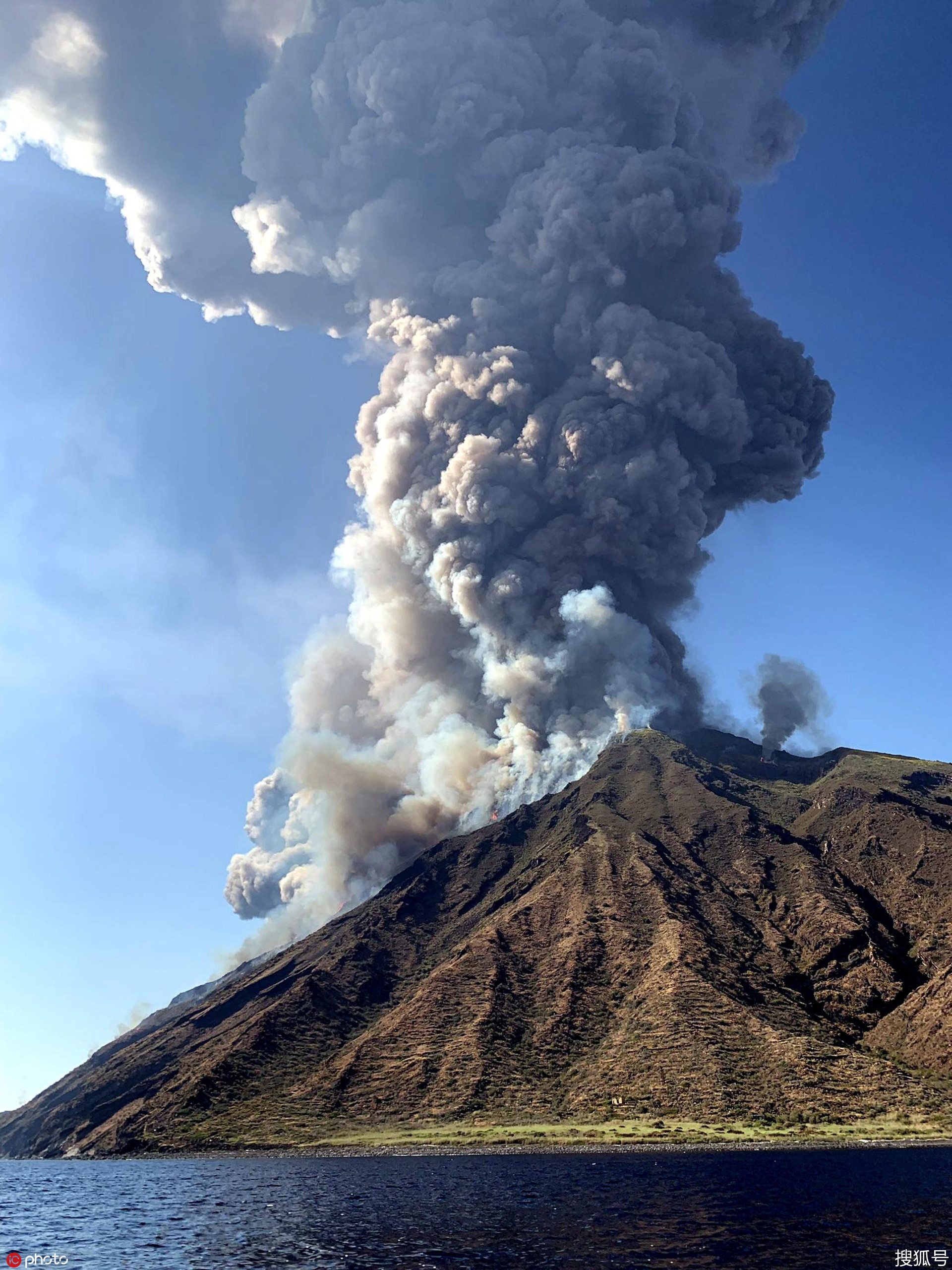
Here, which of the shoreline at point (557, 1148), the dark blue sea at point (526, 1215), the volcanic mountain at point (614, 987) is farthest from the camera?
the volcanic mountain at point (614, 987)

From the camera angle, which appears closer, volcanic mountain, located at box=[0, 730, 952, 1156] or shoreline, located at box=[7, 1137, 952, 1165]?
shoreline, located at box=[7, 1137, 952, 1165]

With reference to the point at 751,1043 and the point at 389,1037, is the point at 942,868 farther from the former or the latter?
the point at 389,1037

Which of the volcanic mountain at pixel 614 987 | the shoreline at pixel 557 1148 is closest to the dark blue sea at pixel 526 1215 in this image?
the shoreline at pixel 557 1148

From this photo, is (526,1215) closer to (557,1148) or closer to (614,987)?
(557,1148)

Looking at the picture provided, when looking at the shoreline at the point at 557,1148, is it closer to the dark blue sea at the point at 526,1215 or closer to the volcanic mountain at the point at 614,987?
the dark blue sea at the point at 526,1215

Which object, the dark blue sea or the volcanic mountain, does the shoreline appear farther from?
the volcanic mountain

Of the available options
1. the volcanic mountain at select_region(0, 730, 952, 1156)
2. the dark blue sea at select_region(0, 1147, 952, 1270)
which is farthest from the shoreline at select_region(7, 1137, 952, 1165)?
the volcanic mountain at select_region(0, 730, 952, 1156)
